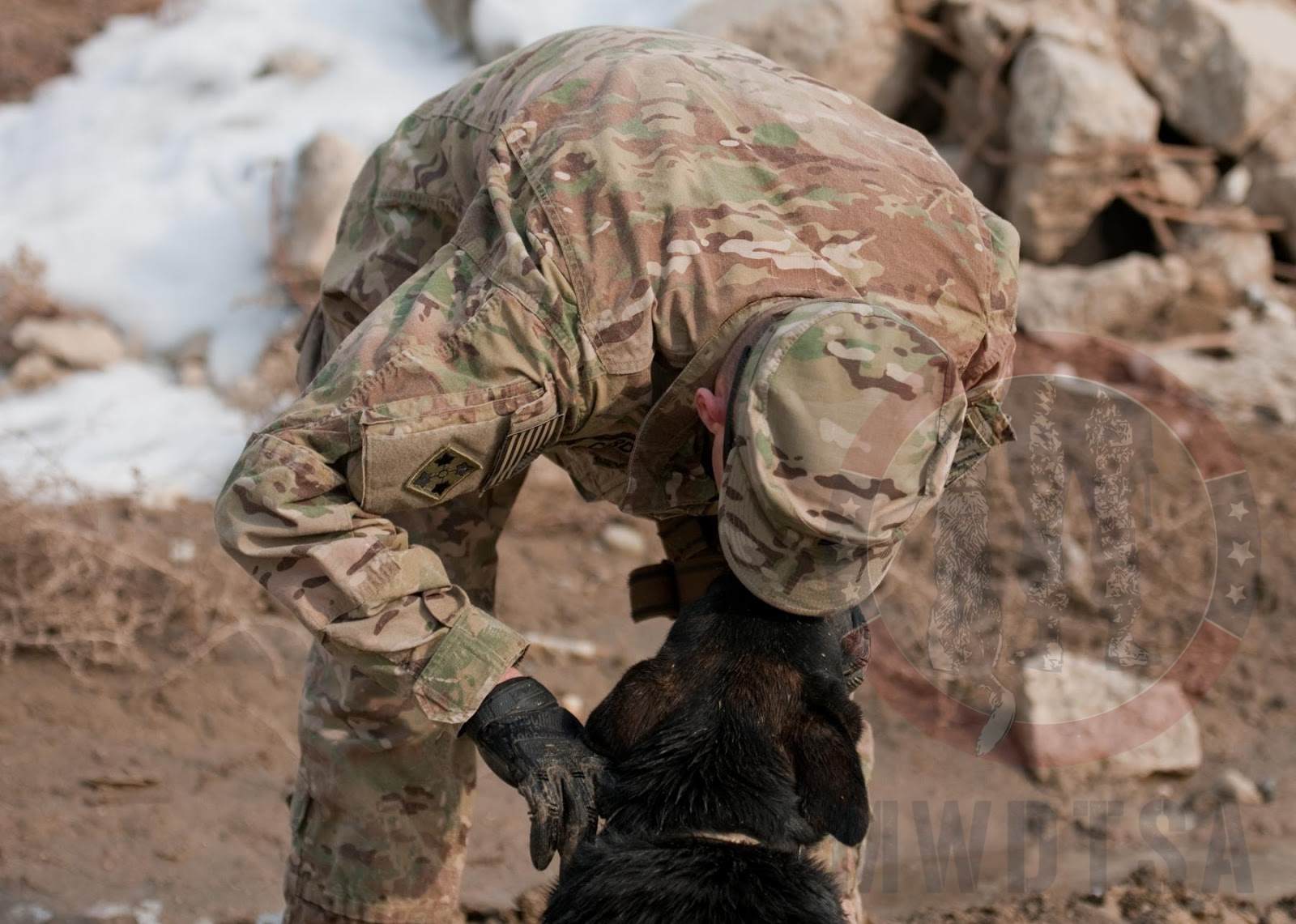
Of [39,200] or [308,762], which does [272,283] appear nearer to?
[39,200]

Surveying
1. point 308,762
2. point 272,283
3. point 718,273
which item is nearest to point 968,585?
point 718,273

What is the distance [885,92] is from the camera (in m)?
6.41

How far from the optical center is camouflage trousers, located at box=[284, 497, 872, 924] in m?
2.56

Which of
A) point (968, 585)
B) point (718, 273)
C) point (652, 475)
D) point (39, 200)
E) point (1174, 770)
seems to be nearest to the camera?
point (718, 273)

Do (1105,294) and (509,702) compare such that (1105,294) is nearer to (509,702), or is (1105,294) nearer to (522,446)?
(522,446)

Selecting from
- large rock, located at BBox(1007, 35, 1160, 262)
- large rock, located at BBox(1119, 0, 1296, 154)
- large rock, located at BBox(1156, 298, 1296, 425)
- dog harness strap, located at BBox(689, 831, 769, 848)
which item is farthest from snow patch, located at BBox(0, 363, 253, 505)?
large rock, located at BBox(1119, 0, 1296, 154)

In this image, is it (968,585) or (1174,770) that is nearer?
(968,585)

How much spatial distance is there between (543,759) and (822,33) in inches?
189

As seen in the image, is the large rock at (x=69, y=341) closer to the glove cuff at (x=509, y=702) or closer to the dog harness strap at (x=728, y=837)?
the glove cuff at (x=509, y=702)

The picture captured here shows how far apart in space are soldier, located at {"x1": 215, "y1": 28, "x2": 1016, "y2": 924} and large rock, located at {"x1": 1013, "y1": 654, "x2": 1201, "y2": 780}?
197 cm

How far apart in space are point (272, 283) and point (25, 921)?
343cm

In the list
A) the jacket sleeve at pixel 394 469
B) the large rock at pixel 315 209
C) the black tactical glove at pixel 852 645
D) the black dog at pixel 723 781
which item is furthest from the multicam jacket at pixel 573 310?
the large rock at pixel 315 209

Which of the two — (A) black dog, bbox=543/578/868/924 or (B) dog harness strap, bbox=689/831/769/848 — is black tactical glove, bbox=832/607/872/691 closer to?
(A) black dog, bbox=543/578/868/924

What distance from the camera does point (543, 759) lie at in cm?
204
